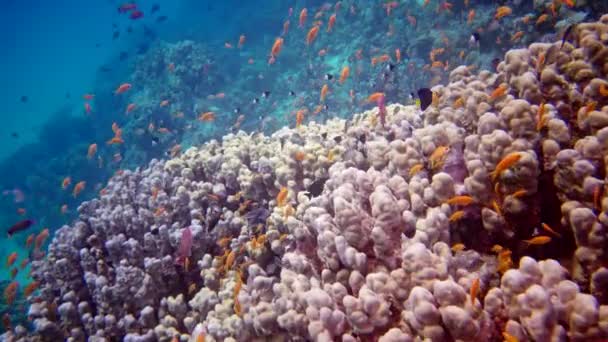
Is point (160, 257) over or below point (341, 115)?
below

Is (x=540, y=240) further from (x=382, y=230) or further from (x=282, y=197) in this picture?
(x=282, y=197)

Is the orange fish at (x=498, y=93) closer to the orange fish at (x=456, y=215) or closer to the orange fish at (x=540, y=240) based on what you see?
the orange fish at (x=456, y=215)

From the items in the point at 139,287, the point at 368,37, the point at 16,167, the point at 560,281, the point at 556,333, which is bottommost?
the point at 556,333

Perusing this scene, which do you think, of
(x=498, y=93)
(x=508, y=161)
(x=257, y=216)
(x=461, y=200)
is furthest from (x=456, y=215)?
(x=257, y=216)

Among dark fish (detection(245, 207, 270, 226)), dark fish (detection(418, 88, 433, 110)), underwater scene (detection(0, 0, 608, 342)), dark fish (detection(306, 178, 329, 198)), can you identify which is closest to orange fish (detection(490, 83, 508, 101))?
underwater scene (detection(0, 0, 608, 342))

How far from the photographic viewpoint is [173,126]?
798 inches

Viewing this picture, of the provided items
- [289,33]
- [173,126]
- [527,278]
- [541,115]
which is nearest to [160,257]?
[527,278]

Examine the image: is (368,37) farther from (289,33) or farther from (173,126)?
(173,126)

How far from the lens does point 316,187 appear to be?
14.0 feet

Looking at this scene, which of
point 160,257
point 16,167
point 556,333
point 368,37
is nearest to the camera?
point 556,333

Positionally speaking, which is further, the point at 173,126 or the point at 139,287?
the point at 173,126

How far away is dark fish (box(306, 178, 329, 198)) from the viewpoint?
166 inches

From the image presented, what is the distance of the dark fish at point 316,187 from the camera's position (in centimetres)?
422

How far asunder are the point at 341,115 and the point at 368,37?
21.5ft
